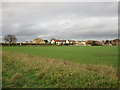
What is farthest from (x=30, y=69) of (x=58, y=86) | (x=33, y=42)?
(x=33, y=42)

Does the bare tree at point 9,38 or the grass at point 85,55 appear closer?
the grass at point 85,55

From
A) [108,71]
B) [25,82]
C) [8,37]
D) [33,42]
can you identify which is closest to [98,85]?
[108,71]

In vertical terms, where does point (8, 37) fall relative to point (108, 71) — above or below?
above

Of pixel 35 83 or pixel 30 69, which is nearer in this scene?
pixel 35 83

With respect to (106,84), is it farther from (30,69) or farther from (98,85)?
(30,69)

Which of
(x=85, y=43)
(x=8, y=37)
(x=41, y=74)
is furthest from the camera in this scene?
(x=85, y=43)

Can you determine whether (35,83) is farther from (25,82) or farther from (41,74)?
(41,74)

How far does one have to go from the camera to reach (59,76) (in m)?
6.05

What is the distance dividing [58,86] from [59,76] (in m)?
1.00

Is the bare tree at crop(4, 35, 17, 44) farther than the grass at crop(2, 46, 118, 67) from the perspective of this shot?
Yes

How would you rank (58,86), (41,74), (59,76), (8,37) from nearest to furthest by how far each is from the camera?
(58,86) → (59,76) → (41,74) → (8,37)

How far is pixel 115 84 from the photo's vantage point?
17.1 ft

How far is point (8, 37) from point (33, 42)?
23418 mm

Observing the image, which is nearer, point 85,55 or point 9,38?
point 85,55
